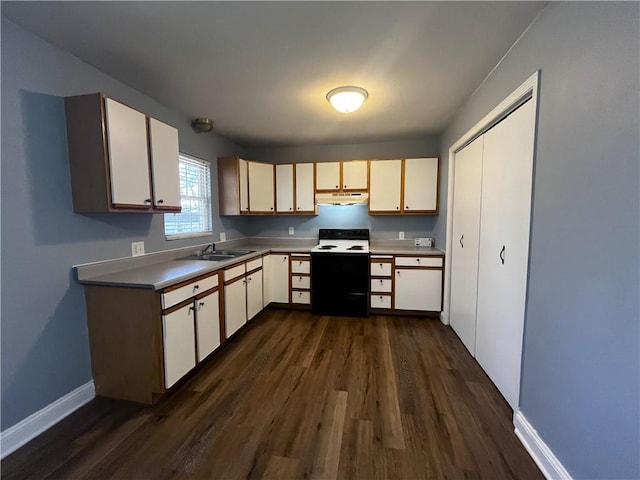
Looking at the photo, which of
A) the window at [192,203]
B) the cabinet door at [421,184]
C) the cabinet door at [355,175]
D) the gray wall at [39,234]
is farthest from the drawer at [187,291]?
the cabinet door at [421,184]

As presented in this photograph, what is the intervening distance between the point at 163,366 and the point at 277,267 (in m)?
1.99

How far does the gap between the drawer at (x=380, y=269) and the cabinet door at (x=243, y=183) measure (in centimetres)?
187

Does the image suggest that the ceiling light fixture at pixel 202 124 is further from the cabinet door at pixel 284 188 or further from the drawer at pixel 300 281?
the drawer at pixel 300 281

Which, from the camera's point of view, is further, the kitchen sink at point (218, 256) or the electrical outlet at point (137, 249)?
the kitchen sink at point (218, 256)

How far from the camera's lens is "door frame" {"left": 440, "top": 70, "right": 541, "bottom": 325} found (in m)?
1.48

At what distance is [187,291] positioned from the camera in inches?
81.7

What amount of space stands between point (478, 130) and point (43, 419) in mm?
3680

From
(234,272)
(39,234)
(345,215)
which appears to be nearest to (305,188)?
(345,215)

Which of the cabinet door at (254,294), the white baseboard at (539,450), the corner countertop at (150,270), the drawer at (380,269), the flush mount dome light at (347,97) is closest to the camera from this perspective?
the white baseboard at (539,450)

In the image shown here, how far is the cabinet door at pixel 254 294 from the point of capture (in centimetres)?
312

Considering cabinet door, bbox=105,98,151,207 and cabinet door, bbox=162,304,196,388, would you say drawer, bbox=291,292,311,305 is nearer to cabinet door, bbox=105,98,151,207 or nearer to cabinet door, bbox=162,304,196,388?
cabinet door, bbox=162,304,196,388

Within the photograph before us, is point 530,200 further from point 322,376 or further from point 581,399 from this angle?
point 322,376

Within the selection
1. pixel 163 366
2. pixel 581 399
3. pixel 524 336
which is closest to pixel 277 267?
pixel 163 366

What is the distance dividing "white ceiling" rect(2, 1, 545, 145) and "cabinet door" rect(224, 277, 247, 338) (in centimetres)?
180
